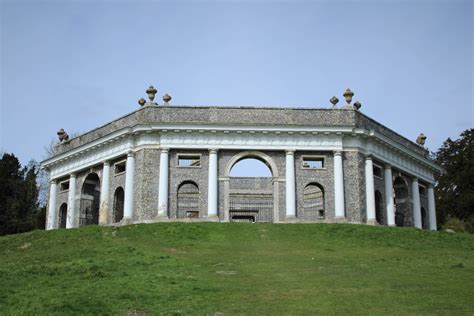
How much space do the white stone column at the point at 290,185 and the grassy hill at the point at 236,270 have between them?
3.41 m

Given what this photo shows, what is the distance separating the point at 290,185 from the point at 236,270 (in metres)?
16.6

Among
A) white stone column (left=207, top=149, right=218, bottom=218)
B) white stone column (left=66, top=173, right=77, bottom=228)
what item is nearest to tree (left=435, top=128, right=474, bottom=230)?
white stone column (left=207, top=149, right=218, bottom=218)

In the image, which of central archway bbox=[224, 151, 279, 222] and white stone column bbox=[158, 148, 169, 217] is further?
central archway bbox=[224, 151, 279, 222]

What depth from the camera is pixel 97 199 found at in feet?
150

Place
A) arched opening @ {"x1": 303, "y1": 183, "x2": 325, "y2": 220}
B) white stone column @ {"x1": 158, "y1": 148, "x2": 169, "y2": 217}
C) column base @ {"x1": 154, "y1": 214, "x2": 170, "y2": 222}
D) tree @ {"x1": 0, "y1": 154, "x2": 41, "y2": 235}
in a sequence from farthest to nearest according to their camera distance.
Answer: tree @ {"x1": 0, "y1": 154, "x2": 41, "y2": 235}
arched opening @ {"x1": 303, "y1": 183, "x2": 325, "y2": 220}
white stone column @ {"x1": 158, "y1": 148, "x2": 169, "y2": 217}
column base @ {"x1": 154, "y1": 214, "x2": 170, "y2": 222}

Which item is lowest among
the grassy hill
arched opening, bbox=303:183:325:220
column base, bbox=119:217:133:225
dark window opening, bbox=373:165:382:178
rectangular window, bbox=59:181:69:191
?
the grassy hill

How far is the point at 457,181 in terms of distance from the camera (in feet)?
197

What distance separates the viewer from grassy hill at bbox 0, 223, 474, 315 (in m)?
17.2

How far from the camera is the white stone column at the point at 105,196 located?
4119cm

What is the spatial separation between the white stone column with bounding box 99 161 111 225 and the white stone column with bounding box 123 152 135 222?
2.06m

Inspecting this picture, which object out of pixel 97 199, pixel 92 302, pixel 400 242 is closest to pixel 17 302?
pixel 92 302

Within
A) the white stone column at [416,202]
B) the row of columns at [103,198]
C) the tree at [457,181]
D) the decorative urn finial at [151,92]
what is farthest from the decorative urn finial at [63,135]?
the tree at [457,181]

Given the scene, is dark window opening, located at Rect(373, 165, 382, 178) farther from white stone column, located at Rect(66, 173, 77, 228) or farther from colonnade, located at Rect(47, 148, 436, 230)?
white stone column, located at Rect(66, 173, 77, 228)

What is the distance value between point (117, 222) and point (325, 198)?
13753 mm
